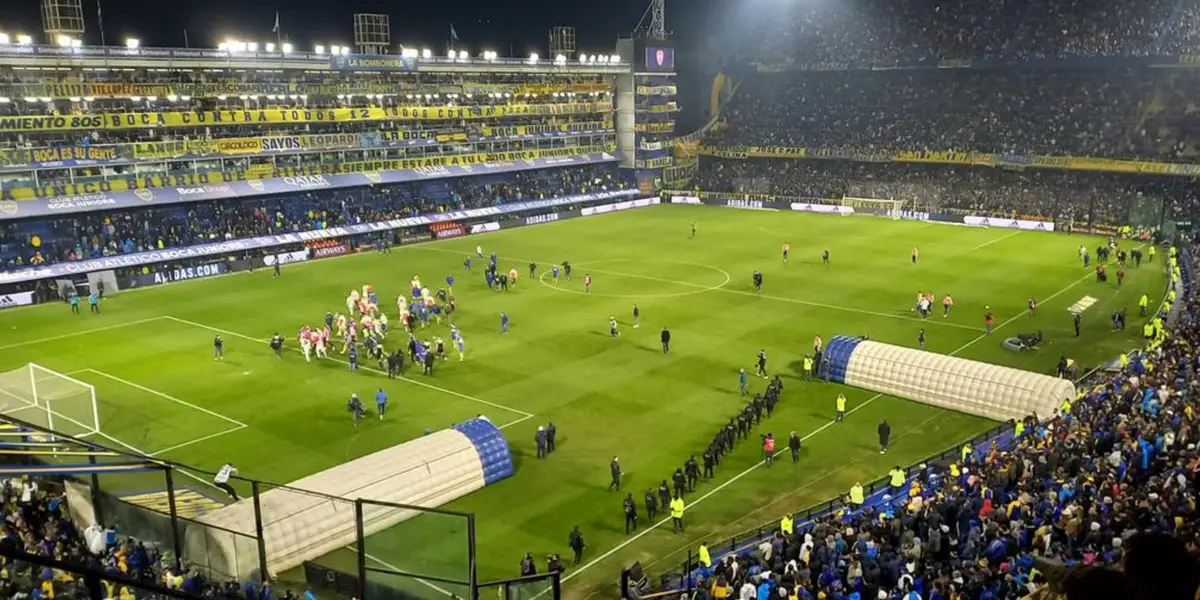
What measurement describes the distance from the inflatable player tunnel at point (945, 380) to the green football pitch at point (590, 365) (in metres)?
0.65

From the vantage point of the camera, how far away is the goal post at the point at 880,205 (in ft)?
280

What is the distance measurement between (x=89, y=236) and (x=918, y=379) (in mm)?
52388

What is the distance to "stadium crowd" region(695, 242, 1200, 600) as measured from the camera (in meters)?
16.0

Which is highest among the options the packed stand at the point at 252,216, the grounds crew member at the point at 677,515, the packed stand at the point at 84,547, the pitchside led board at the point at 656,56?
the pitchside led board at the point at 656,56

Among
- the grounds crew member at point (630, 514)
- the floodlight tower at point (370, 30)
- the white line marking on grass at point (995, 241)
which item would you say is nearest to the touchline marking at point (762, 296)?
the white line marking on grass at point (995, 241)

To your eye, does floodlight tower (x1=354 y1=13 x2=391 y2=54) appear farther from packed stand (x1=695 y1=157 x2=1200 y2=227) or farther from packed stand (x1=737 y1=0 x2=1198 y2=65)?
packed stand (x1=737 y1=0 x2=1198 y2=65)

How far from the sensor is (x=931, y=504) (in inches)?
808

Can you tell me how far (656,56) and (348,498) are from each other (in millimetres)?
84138

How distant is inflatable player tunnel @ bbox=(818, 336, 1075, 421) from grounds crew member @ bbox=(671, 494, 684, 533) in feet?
42.0

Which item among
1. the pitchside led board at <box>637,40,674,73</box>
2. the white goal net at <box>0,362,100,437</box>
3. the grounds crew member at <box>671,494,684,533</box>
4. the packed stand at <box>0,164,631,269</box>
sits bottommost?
the grounds crew member at <box>671,494,684,533</box>

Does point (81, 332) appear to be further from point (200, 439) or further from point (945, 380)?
point (945, 380)

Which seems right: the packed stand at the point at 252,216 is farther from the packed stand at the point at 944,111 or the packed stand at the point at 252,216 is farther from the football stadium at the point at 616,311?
the packed stand at the point at 944,111

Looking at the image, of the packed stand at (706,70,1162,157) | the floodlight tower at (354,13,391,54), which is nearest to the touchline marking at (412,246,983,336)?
the floodlight tower at (354,13,391,54)

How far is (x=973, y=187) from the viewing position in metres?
88.3
